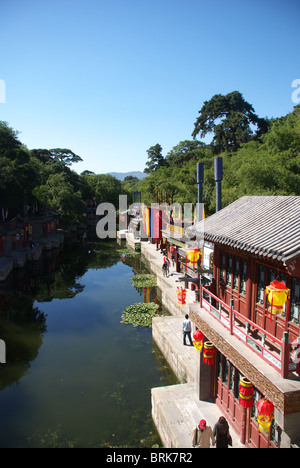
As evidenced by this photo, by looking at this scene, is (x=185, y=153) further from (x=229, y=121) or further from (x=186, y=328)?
(x=186, y=328)

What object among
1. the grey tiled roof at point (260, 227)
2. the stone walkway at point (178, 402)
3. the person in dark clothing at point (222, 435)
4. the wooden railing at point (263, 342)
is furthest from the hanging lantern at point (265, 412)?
the grey tiled roof at point (260, 227)

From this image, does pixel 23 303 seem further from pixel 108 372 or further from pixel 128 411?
pixel 128 411

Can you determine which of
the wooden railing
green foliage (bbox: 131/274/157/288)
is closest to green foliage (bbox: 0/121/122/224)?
A: green foliage (bbox: 131/274/157/288)

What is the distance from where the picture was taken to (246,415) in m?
7.90

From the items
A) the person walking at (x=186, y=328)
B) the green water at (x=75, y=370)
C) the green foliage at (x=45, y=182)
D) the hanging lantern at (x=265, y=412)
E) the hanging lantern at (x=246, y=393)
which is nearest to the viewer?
the hanging lantern at (x=265, y=412)

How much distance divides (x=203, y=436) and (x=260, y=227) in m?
5.11

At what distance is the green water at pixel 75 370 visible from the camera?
33.6ft

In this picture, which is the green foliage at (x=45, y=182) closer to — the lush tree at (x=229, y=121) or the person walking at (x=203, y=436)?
the lush tree at (x=229, y=121)

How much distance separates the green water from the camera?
1024 centimetres

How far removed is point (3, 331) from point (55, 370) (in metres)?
5.20

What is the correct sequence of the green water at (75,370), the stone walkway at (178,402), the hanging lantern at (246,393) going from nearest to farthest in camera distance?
the hanging lantern at (246,393)
the stone walkway at (178,402)
the green water at (75,370)

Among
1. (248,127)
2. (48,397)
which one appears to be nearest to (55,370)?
(48,397)

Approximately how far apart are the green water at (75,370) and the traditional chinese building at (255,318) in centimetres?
329
